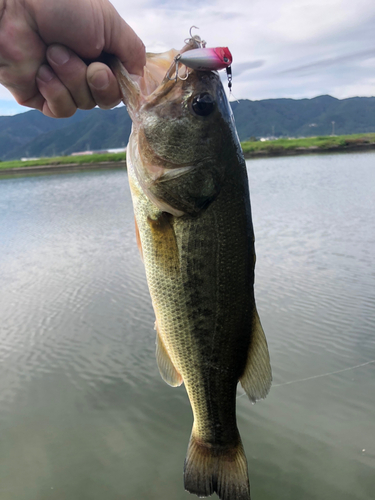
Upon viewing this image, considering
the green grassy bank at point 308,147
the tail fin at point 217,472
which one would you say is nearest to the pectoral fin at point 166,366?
the tail fin at point 217,472

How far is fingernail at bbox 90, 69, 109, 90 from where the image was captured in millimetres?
1916

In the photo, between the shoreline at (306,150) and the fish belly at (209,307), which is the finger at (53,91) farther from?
the shoreline at (306,150)

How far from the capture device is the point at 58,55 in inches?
74.9

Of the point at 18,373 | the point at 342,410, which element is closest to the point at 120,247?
the point at 18,373

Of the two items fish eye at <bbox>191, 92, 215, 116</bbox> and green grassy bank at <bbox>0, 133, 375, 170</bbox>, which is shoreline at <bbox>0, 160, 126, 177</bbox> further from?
fish eye at <bbox>191, 92, 215, 116</bbox>

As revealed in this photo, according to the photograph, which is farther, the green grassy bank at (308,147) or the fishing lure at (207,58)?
the green grassy bank at (308,147)

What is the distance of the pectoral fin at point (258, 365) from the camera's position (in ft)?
6.44

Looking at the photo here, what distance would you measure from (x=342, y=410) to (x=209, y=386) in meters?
2.77

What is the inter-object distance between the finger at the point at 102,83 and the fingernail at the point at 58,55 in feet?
0.38

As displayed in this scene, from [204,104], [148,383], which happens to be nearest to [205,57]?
[204,104]

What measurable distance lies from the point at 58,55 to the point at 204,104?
74 centimetres

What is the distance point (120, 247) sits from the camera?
35.7 ft

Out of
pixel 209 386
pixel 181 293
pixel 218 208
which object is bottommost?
pixel 209 386

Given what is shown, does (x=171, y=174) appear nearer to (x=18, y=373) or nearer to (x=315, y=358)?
(x=315, y=358)
